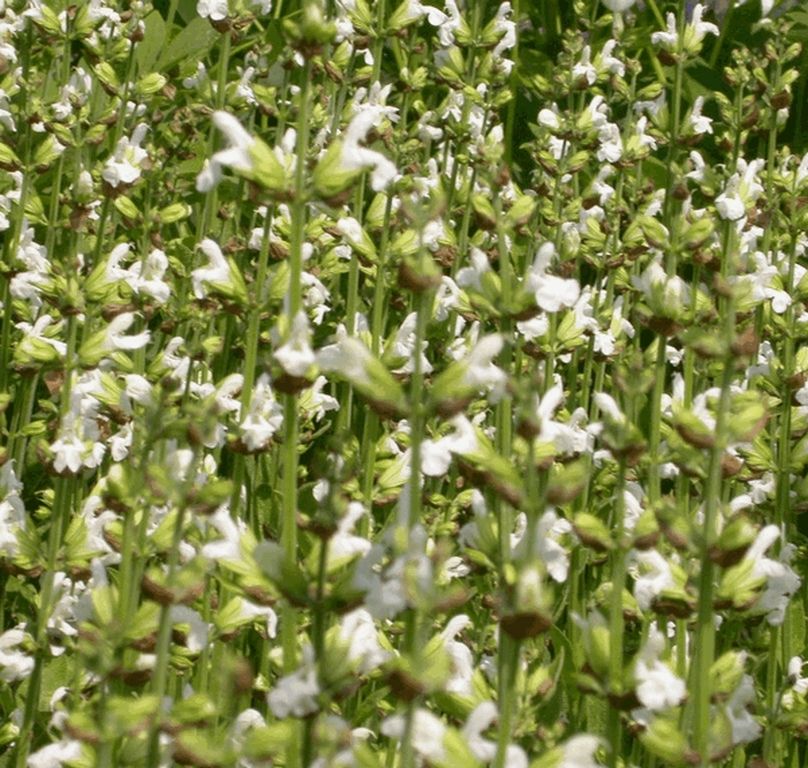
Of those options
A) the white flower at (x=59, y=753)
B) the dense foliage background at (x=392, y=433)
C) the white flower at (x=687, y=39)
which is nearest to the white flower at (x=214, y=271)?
the dense foliage background at (x=392, y=433)

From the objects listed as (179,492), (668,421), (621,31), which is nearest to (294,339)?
(179,492)

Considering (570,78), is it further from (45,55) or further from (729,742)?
Answer: (729,742)

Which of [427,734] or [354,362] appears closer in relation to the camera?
[427,734]

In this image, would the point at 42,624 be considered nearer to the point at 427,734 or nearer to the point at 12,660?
the point at 12,660

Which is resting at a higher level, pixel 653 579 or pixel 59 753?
pixel 653 579

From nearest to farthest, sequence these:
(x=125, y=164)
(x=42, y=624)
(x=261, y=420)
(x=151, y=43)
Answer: (x=42, y=624) < (x=261, y=420) < (x=125, y=164) < (x=151, y=43)

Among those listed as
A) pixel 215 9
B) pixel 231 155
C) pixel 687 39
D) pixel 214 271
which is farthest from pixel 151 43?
pixel 231 155

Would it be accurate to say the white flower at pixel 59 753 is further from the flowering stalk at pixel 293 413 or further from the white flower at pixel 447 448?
the white flower at pixel 447 448

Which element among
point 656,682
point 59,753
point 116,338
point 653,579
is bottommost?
point 59,753
